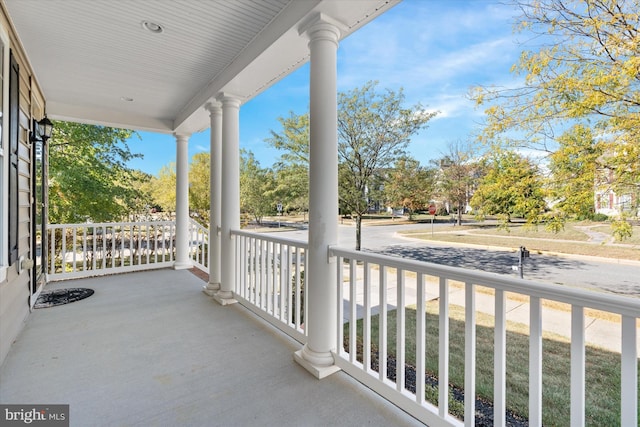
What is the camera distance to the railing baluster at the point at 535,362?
120 cm

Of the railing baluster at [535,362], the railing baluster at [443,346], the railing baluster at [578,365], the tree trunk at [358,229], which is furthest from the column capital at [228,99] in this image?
the tree trunk at [358,229]

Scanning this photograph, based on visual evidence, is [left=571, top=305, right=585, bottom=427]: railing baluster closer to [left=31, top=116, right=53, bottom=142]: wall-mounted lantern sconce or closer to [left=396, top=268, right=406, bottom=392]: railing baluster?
Result: [left=396, top=268, right=406, bottom=392]: railing baluster

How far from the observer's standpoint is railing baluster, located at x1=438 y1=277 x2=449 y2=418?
152 cm

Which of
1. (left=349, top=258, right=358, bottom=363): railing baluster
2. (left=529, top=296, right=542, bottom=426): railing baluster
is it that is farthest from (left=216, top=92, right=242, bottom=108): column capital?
(left=529, top=296, right=542, bottom=426): railing baluster

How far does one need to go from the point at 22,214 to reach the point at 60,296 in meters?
1.45

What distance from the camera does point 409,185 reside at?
7.80m

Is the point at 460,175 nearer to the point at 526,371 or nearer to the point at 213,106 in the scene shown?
the point at 526,371

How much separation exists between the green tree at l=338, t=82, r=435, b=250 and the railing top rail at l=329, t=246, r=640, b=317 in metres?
6.54

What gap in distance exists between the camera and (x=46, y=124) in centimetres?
371

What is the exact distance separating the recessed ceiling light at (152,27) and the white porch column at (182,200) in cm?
302

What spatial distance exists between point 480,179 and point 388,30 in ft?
8.70

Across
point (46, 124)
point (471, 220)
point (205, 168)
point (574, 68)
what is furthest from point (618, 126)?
point (205, 168)

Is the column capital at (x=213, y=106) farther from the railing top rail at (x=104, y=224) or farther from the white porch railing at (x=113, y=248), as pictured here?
the railing top rail at (x=104, y=224)

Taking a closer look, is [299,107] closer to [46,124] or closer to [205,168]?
[205,168]
